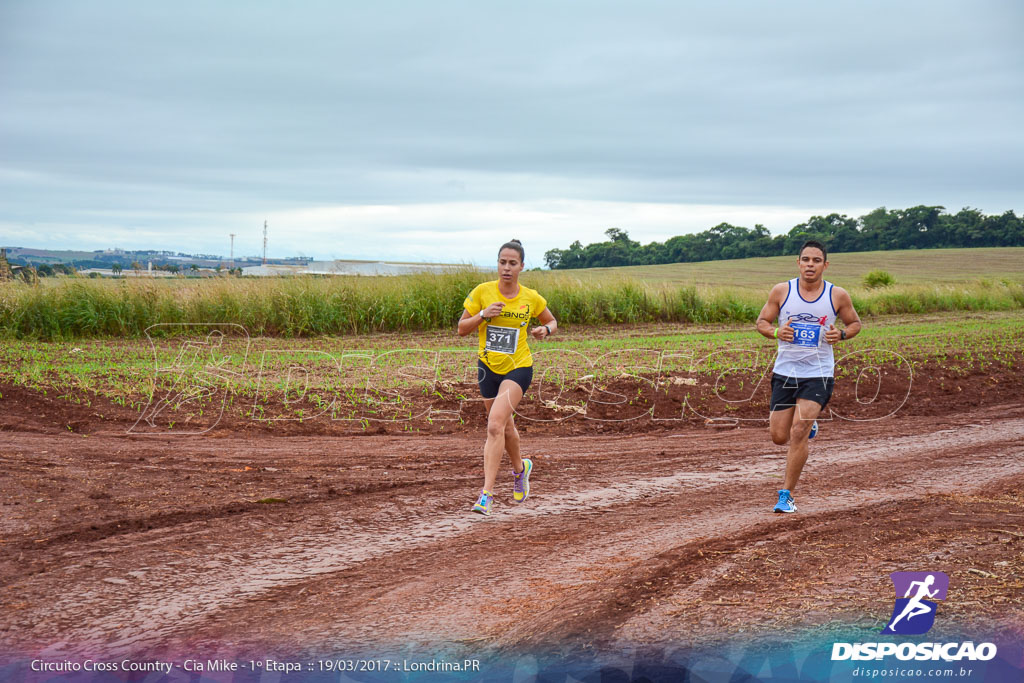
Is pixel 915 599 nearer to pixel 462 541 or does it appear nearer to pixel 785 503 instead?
pixel 785 503

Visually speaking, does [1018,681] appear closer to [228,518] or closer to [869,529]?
[869,529]

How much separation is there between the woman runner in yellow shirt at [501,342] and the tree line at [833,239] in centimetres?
4959

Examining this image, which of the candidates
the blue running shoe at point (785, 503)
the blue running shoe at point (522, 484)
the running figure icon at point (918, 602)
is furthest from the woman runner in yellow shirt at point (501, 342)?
the running figure icon at point (918, 602)

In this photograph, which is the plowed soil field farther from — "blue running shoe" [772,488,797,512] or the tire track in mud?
"blue running shoe" [772,488,797,512]

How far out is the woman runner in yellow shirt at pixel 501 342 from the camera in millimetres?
6902

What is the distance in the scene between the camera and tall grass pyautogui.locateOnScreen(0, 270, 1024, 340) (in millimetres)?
20234

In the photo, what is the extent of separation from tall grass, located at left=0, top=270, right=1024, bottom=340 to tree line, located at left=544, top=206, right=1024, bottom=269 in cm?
2938

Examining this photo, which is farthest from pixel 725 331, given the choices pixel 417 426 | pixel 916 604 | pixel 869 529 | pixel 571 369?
pixel 916 604

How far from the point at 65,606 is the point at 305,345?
49.1ft

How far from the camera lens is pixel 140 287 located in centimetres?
2144

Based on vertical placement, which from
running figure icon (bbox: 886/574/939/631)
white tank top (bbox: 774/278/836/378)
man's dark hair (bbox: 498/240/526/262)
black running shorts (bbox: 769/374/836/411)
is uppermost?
man's dark hair (bbox: 498/240/526/262)

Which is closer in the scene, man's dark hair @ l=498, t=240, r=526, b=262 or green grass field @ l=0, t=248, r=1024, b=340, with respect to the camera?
man's dark hair @ l=498, t=240, r=526, b=262

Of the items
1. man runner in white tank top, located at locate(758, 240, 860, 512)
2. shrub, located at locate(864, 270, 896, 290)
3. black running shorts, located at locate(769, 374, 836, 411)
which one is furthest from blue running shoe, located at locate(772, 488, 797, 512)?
shrub, located at locate(864, 270, 896, 290)

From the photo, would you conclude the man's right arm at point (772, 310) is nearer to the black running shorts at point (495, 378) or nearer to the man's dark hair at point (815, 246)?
the man's dark hair at point (815, 246)
